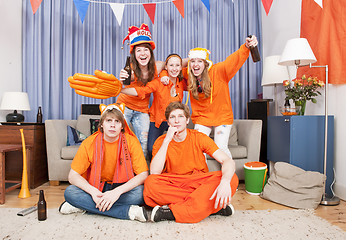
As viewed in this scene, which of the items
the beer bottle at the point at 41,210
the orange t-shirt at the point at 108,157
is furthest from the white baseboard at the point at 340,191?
the beer bottle at the point at 41,210

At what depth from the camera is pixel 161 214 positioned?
1730mm

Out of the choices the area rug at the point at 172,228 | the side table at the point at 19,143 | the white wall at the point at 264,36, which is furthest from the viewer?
the white wall at the point at 264,36

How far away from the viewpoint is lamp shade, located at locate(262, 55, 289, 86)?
9.92 ft

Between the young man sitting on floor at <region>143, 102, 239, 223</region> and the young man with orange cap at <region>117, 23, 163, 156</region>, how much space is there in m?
0.39

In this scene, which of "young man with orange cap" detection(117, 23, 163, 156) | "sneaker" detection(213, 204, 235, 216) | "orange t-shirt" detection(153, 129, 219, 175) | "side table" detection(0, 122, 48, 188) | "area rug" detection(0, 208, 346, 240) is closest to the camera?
"area rug" detection(0, 208, 346, 240)

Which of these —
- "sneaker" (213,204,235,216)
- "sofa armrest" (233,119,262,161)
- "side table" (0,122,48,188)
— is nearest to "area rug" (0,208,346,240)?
"sneaker" (213,204,235,216)

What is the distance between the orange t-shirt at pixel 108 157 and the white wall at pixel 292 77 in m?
1.72

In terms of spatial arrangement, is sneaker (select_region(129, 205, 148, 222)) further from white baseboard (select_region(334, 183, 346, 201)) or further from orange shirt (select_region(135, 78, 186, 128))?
white baseboard (select_region(334, 183, 346, 201))

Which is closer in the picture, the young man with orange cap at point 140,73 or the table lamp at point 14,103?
the young man with orange cap at point 140,73

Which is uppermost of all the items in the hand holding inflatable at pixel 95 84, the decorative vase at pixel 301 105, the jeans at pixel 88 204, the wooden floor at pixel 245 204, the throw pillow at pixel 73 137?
the hand holding inflatable at pixel 95 84

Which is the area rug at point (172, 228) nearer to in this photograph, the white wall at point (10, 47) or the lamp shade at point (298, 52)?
the lamp shade at point (298, 52)

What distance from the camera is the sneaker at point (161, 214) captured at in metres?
1.72

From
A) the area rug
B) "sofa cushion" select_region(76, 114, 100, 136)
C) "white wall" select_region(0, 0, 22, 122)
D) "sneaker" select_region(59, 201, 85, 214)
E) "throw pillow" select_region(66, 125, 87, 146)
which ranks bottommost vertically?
the area rug

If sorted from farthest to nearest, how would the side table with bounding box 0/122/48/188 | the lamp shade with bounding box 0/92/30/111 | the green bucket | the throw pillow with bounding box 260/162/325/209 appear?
the lamp shade with bounding box 0/92/30/111 → the side table with bounding box 0/122/48/188 → the green bucket → the throw pillow with bounding box 260/162/325/209
